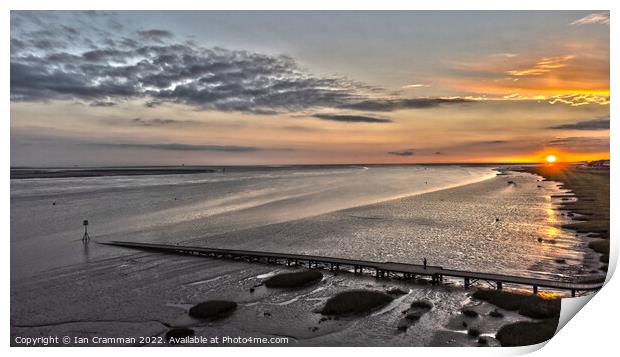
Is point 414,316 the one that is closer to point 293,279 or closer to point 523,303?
point 523,303

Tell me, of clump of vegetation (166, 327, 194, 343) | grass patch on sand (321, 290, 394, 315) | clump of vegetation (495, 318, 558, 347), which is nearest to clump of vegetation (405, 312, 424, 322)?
grass patch on sand (321, 290, 394, 315)

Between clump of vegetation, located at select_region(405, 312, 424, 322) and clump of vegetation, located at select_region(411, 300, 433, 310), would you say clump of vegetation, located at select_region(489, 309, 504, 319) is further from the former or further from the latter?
clump of vegetation, located at select_region(405, 312, 424, 322)

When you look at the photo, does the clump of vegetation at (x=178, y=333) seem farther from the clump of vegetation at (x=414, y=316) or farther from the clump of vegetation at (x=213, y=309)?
the clump of vegetation at (x=414, y=316)

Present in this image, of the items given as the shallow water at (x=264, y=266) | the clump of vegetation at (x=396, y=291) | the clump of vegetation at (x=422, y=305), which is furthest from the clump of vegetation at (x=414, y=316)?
the clump of vegetation at (x=396, y=291)

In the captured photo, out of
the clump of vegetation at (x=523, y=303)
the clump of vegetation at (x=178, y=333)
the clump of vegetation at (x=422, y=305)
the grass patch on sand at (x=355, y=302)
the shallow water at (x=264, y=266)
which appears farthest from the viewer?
the clump of vegetation at (x=422, y=305)

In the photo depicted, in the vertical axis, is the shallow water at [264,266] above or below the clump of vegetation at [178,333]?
above

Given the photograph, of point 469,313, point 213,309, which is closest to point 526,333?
point 469,313

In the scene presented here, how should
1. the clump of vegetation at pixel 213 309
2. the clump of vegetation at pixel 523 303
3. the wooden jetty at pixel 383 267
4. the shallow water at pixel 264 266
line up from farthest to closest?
1. the wooden jetty at pixel 383 267
2. the clump of vegetation at pixel 213 309
3. the clump of vegetation at pixel 523 303
4. the shallow water at pixel 264 266
